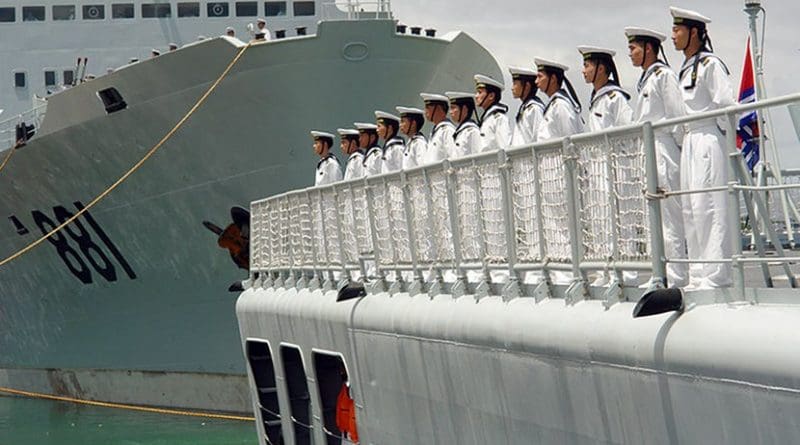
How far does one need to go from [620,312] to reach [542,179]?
142 centimetres

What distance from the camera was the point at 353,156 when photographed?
575 inches

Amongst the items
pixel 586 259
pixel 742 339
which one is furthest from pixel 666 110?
pixel 742 339

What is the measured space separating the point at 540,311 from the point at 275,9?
833 inches

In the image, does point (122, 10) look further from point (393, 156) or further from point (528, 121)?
point (528, 121)

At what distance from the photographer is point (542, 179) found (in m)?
8.39

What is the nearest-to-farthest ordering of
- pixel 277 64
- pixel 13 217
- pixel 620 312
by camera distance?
1. pixel 620 312
2. pixel 277 64
3. pixel 13 217

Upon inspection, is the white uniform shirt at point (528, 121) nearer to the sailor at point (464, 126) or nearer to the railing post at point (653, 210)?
the sailor at point (464, 126)

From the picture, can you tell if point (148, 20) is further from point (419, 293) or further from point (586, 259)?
point (586, 259)

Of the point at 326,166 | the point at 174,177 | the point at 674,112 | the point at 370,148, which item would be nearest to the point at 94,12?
the point at 174,177

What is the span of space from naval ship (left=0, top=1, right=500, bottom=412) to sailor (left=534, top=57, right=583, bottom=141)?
42.4 ft

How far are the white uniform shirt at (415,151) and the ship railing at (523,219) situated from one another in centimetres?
61

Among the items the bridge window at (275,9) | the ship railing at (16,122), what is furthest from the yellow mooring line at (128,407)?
the bridge window at (275,9)

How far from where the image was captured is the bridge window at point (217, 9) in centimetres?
2880

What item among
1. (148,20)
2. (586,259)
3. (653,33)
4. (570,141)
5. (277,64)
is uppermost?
(148,20)
